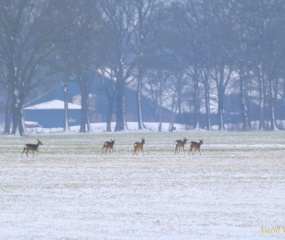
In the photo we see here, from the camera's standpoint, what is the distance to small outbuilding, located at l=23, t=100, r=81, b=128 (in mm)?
133250

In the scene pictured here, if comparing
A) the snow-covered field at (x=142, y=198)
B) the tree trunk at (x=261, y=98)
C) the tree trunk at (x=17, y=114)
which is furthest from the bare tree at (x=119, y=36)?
the snow-covered field at (x=142, y=198)

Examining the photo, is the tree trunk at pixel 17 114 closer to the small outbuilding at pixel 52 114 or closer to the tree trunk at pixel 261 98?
the tree trunk at pixel 261 98

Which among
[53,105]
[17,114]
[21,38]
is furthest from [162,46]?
[53,105]

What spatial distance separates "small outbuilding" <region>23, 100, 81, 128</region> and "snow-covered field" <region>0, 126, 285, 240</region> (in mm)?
91709

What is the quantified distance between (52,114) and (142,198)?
10857 centimetres

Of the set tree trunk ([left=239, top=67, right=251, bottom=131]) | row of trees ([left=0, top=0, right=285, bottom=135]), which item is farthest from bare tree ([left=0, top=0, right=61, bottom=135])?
tree trunk ([left=239, top=67, right=251, bottom=131])

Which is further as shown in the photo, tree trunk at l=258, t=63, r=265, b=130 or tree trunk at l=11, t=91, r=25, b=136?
tree trunk at l=258, t=63, r=265, b=130

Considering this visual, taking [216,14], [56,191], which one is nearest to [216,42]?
[216,14]

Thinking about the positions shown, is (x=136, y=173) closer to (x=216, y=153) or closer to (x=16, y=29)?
(x=216, y=153)

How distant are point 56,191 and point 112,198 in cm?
221

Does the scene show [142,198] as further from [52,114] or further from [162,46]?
[52,114]

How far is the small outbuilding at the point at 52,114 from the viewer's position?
13325 cm

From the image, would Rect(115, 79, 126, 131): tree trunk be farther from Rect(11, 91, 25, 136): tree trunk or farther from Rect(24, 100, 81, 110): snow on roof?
Rect(24, 100, 81, 110): snow on roof

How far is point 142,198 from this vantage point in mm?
25328
